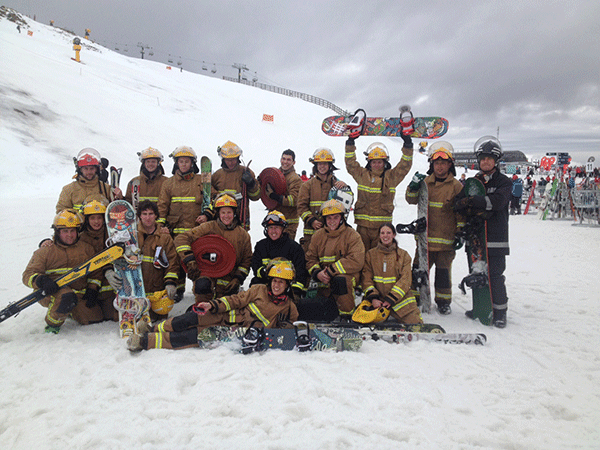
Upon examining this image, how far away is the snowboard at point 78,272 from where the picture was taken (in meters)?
3.78

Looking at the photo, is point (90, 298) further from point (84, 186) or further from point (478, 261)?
point (478, 261)

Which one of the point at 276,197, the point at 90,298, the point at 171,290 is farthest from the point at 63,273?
the point at 276,197

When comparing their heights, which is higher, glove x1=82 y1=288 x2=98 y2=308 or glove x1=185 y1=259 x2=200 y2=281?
glove x1=185 y1=259 x2=200 y2=281

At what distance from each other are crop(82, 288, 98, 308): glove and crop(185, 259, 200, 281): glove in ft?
3.60

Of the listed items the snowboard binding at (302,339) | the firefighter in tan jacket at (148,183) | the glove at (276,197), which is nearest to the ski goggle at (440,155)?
the glove at (276,197)

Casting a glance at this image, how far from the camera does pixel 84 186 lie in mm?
4824

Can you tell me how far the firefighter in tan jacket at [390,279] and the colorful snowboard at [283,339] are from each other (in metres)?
0.67

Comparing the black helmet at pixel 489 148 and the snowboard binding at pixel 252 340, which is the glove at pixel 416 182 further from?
the snowboard binding at pixel 252 340

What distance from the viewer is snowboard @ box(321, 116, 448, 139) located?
516 cm

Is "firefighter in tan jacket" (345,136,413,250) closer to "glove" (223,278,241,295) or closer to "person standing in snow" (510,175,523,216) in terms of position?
"glove" (223,278,241,295)

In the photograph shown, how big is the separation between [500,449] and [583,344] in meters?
2.33

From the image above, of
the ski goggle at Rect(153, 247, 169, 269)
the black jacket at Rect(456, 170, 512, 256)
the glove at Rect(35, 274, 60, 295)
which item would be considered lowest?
the glove at Rect(35, 274, 60, 295)

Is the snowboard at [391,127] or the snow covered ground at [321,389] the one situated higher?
the snowboard at [391,127]

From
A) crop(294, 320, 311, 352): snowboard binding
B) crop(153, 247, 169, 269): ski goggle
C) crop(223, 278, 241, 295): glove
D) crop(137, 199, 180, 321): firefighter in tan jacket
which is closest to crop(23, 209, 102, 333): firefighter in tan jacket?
crop(137, 199, 180, 321): firefighter in tan jacket
